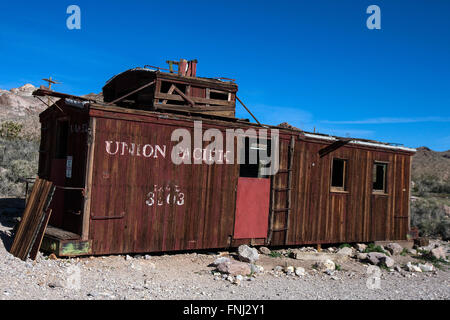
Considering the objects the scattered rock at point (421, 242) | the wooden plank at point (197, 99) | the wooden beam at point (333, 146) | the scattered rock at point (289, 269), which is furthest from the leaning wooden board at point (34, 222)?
the scattered rock at point (421, 242)

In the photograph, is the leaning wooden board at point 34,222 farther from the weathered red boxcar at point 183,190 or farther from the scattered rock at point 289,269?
the scattered rock at point 289,269

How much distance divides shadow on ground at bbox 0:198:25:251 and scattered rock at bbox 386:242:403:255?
10251mm

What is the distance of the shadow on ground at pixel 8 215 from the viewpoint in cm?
964

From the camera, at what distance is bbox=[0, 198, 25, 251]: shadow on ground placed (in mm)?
9639

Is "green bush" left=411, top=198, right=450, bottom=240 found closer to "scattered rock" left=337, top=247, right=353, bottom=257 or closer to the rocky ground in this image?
the rocky ground

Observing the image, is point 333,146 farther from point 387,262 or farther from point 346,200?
point 387,262

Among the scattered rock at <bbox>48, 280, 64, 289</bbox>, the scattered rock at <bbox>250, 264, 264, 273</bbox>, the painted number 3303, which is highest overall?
the painted number 3303

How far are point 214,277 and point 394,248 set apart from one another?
6.79m

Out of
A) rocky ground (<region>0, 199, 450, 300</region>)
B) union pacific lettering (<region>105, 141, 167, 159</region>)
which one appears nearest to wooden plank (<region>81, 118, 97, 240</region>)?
union pacific lettering (<region>105, 141, 167, 159</region>)

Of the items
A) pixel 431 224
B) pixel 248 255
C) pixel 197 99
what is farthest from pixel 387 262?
pixel 431 224

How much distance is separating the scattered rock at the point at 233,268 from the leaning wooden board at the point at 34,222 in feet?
11.8

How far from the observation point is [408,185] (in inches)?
554
